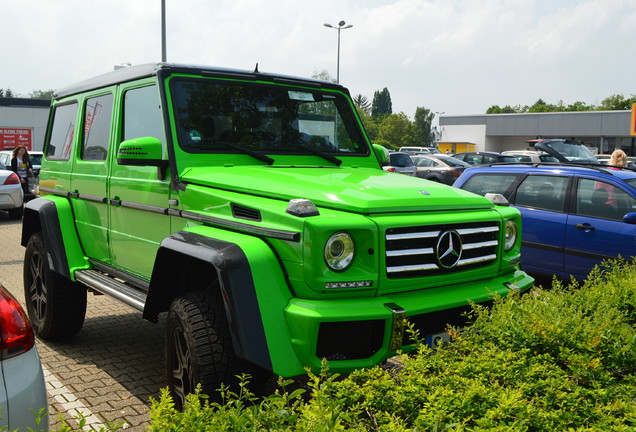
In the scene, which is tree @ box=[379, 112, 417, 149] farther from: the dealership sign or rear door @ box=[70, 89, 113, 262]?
rear door @ box=[70, 89, 113, 262]

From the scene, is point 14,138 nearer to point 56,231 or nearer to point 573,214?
point 56,231

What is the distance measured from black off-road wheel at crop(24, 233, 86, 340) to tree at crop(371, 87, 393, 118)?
161 meters

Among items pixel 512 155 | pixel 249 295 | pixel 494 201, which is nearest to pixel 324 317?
pixel 249 295

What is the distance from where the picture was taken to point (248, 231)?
11.6 feet

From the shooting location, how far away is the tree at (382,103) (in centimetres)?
16512

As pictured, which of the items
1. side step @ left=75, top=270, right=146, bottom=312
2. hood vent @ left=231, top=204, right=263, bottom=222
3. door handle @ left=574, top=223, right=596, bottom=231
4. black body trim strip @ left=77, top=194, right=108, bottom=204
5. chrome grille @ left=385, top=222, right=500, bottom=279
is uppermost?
hood vent @ left=231, top=204, right=263, bottom=222

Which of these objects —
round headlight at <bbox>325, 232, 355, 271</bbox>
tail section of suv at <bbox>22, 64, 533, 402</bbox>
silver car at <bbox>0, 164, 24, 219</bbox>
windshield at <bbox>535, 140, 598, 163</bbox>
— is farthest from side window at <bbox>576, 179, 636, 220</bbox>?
silver car at <bbox>0, 164, 24, 219</bbox>

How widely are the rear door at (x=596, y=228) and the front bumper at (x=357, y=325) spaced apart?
4.41 m

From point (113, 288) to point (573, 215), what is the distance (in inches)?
215

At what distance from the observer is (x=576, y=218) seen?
7.67m

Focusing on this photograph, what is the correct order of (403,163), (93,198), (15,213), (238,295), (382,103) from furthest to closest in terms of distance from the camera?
(382,103) < (403,163) < (15,213) < (93,198) < (238,295)

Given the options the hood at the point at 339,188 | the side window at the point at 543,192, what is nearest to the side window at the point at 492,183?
the side window at the point at 543,192

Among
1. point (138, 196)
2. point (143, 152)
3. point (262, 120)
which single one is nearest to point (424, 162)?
point (262, 120)

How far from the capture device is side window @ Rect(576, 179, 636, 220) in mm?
7406
